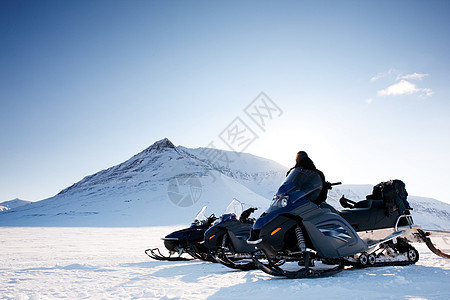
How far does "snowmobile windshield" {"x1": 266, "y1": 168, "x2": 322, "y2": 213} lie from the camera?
14.3 ft

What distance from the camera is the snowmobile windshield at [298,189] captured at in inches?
171

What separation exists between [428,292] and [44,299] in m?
4.30

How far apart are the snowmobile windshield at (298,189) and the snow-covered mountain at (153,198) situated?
31.1 meters

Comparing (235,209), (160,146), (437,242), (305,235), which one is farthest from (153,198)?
(305,235)

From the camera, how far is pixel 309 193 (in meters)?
4.46

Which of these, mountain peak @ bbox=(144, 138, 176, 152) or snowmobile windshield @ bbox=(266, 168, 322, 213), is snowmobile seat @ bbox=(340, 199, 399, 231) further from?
mountain peak @ bbox=(144, 138, 176, 152)

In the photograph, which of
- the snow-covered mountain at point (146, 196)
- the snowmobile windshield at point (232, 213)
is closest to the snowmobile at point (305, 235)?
the snowmobile windshield at point (232, 213)

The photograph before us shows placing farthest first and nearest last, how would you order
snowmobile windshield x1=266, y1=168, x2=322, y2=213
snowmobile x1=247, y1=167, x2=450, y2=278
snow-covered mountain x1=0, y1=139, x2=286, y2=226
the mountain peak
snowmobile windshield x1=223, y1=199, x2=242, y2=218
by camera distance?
1. the mountain peak
2. snow-covered mountain x1=0, y1=139, x2=286, y2=226
3. snowmobile windshield x1=223, y1=199, x2=242, y2=218
4. snowmobile windshield x1=266, y1=168, x2=322, y2=213
5. snowmobile x1=247, y1=167, x2=450, y2=278

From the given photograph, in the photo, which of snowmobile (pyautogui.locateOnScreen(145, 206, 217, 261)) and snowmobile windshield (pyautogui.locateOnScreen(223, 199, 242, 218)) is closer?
snowmobile windshield (pyautogui.locateOnScreen(223, 199, 242, 218))

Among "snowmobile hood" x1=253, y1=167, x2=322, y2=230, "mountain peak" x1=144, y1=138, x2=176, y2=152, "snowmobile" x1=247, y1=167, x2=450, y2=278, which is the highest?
"mountain peak" x1=144, y1=138, x2=176, y2=152

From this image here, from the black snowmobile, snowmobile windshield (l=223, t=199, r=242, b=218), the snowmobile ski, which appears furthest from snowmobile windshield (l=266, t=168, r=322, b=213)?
snowmobile windshield (l=223, t=199, r=242, b=218)

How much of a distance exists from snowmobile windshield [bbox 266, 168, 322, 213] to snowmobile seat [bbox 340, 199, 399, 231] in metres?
1.26

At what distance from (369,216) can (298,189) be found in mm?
1947

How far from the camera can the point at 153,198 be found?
50.5m
